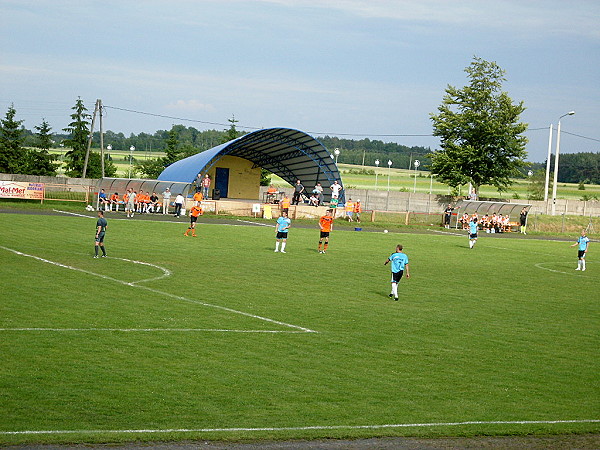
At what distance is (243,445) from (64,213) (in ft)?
140

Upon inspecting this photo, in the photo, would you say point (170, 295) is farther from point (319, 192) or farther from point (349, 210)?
point (319, 192)

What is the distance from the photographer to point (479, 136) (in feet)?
248

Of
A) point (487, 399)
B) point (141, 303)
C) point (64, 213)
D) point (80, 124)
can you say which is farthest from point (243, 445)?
point (80, 124)

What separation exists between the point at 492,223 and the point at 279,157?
21.7 metres

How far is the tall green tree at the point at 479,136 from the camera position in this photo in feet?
246

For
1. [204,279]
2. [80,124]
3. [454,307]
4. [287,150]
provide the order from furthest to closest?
1. [80,124]
2. [287,150]
3. [204,279]
4. [454,307]

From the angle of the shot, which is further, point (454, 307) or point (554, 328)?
point (454, 307)

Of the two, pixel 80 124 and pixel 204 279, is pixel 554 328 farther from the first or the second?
pixel 80 124

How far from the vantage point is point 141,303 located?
1984 centimetres

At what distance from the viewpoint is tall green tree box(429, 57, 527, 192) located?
75.1 meters

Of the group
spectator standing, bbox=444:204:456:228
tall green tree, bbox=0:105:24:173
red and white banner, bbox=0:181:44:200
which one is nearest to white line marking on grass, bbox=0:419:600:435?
red and white banner, bbox=0:181:44:200

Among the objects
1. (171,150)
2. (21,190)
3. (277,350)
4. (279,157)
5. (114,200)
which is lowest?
(277,350)

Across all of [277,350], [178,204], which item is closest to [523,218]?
[178,204]

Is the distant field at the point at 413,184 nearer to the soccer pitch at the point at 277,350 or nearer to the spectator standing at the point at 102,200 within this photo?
the spectator standing at the point at 102,200
